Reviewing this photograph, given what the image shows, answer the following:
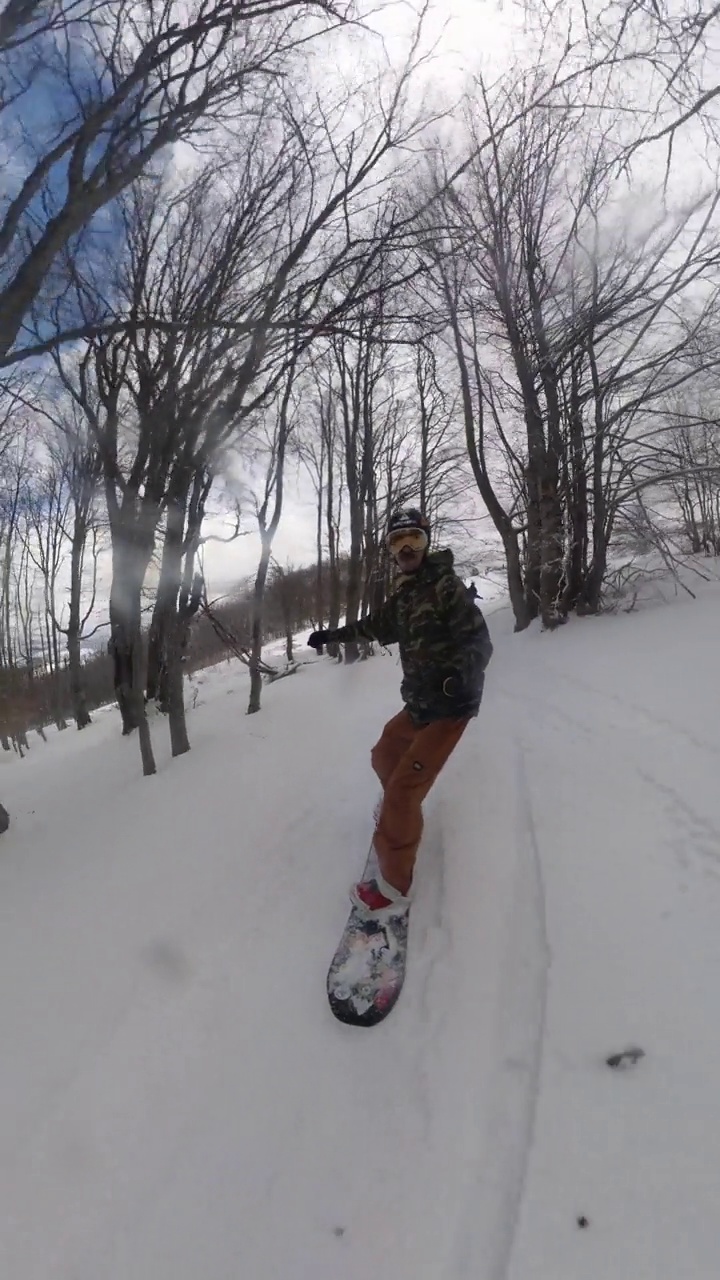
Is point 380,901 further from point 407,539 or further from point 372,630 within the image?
point 407,539

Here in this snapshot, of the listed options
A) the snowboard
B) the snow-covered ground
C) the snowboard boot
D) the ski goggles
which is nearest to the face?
the ski goggles

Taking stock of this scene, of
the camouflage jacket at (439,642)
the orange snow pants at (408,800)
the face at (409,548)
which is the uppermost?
the face at (409,548)

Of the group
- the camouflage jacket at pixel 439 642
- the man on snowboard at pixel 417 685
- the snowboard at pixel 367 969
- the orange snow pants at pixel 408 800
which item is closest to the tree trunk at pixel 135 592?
the man on snowboard at pixel 417 685

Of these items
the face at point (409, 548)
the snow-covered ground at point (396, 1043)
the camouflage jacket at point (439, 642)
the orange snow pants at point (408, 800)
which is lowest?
the snow-covered ground at point (396, 1043)

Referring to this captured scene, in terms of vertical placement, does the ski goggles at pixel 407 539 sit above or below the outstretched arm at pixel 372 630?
above

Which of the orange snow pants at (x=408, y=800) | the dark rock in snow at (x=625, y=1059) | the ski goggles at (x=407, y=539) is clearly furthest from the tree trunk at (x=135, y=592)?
the dark rock in snow at (x=625, y=1059)

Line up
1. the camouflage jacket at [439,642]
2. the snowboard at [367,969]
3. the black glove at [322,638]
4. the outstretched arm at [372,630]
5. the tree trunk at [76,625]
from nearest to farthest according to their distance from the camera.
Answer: the snowboard at [367,969], the camouflage jacket at [439,642], the outstretched arm at [372,630], the black glove at [322,638], the tree trunk at [76,625]

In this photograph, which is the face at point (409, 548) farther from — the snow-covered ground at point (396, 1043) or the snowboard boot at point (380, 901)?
the snowboard boot at point (380, 901)

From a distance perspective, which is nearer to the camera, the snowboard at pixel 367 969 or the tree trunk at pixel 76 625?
the snowboard at pixel 367 969

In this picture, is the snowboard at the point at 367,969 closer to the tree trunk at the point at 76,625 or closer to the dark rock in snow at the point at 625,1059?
the dark rock in snow at the point at 625,1059

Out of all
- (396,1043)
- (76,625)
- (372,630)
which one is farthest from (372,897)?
(76,625)

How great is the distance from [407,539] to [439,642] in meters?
0.64

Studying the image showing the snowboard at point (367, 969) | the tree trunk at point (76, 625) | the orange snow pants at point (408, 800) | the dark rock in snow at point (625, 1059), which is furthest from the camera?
the tree trunk at point (76, 625)

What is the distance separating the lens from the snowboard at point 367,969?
229 centimetres
